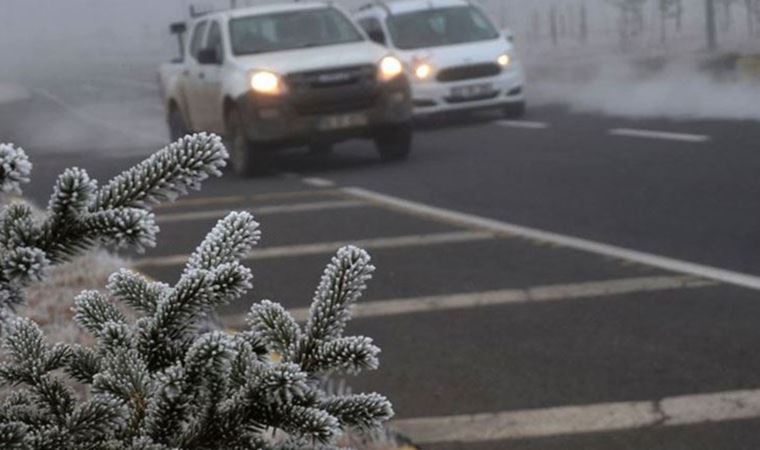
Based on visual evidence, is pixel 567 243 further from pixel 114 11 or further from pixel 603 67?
pixel 114 11

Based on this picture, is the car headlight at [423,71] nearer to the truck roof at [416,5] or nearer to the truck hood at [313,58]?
the truck roof at [416,5]

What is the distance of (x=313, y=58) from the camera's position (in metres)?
18.8

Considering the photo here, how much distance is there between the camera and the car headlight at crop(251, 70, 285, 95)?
18484 millimetres

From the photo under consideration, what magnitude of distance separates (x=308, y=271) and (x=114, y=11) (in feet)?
528

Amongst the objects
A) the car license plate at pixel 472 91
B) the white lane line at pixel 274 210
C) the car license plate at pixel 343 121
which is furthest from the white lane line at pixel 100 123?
the white lane line at pixel 274 210

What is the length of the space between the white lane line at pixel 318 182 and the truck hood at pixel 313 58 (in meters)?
1.44

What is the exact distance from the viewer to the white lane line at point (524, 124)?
22306 millimetres

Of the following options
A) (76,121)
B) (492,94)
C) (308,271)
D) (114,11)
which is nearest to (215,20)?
(492,94)

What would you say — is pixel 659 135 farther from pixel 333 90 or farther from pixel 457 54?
pixel 457 54

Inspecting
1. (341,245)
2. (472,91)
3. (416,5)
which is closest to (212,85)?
(472,91)

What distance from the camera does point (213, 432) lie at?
2459mm

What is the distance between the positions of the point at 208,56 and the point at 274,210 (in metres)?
4.74

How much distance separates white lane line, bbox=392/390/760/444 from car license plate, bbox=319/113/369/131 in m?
12.1

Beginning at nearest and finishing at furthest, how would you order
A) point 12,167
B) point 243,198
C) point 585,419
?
point 12,167 < point 585,419 < point 243,198
